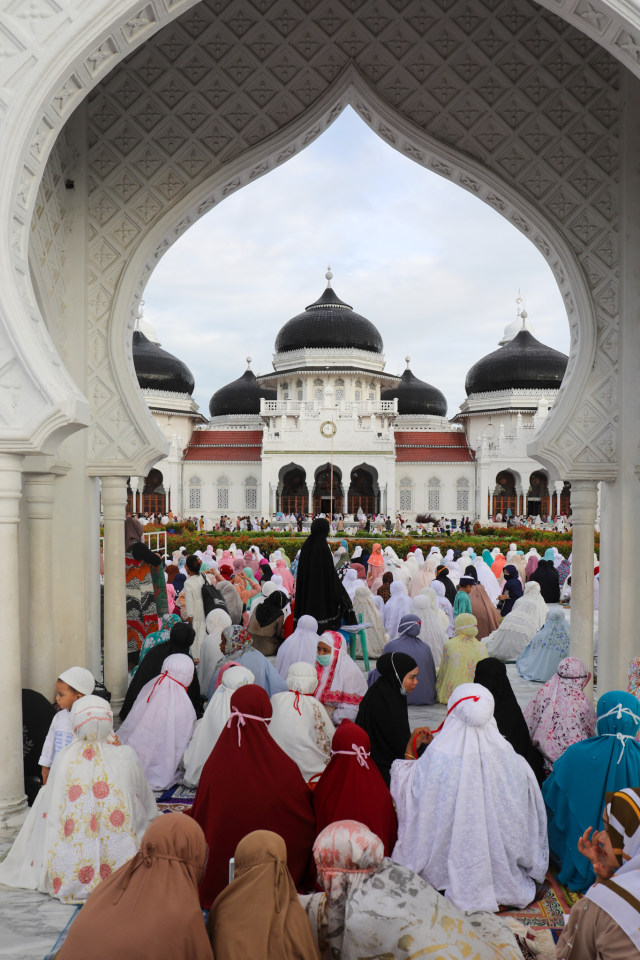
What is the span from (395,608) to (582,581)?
2.27m

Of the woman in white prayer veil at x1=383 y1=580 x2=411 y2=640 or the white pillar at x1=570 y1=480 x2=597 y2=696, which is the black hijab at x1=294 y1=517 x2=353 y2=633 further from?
the white pillar at x1=570 y1=480 x2=597 y2=696

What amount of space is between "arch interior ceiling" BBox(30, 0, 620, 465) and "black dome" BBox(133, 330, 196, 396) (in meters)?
24.0

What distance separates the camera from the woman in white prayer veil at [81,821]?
238 cm

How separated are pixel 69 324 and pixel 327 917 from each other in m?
3.37

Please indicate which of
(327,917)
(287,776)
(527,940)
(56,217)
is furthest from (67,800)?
(56,217)

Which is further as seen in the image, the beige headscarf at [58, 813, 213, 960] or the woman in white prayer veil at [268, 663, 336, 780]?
the woman in white prayer veil at [268, 663, 336, 780]

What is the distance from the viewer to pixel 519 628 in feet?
20.6

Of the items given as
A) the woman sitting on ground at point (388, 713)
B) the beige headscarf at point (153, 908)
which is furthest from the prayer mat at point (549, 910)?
the beige headscarf at point (153, 908)

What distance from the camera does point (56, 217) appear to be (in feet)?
13.1

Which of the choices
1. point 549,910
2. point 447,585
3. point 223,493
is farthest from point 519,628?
point 223,493

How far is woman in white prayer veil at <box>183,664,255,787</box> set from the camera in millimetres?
3127

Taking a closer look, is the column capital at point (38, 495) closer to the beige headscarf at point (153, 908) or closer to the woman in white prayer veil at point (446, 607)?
the beige headscarf at point (153, 908)

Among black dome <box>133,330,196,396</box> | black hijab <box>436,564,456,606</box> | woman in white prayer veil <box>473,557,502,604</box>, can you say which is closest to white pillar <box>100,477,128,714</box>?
black hijab <box>436,564,456,606</box>

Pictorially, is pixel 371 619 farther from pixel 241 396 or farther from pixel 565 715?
pixel 241 396
